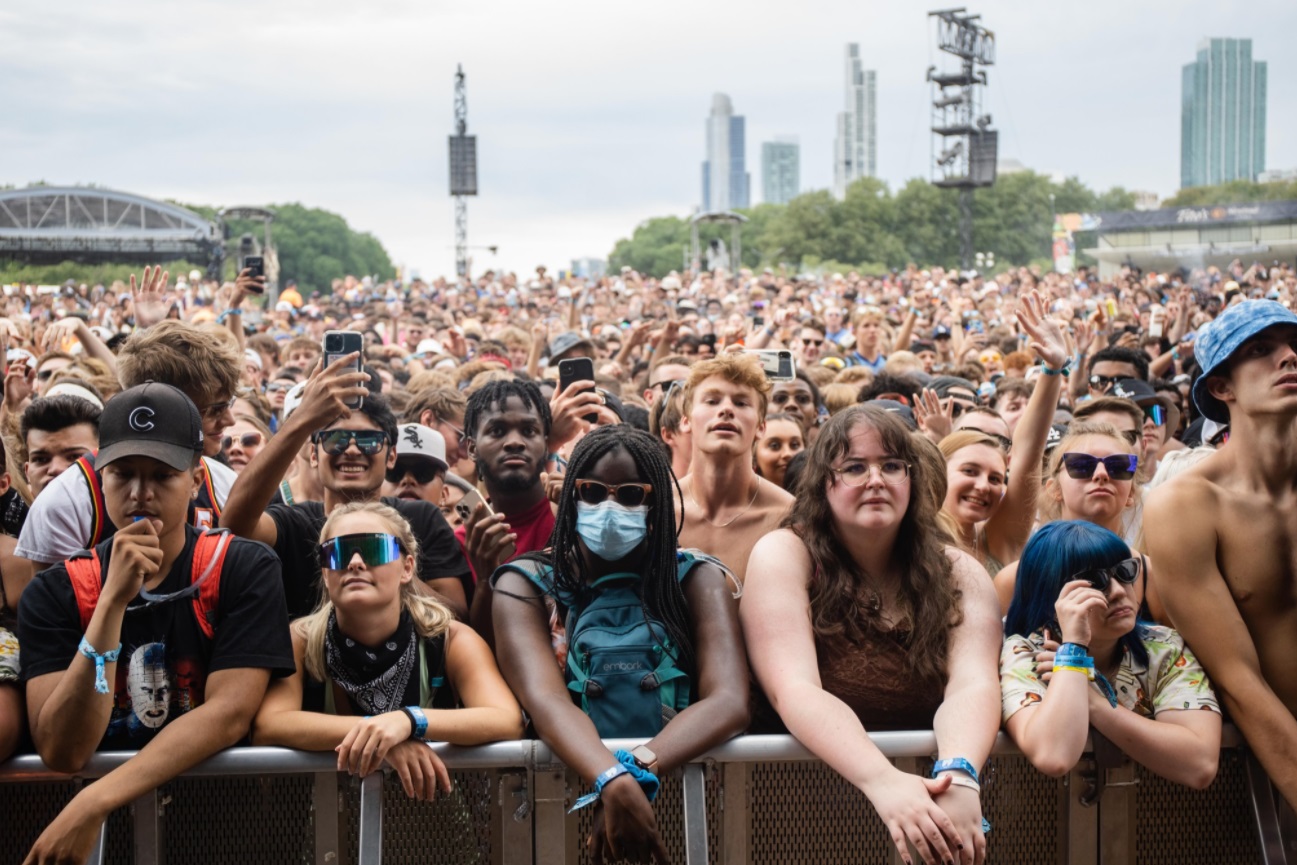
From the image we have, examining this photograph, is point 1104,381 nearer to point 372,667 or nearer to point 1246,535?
point 1246,535

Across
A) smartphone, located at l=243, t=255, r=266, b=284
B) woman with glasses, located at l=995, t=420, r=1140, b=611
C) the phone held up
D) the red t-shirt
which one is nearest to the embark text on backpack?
the red t-shirt

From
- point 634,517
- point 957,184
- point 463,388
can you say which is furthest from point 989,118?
point 634,517

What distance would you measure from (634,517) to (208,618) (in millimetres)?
1190

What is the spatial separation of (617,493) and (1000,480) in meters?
2.13

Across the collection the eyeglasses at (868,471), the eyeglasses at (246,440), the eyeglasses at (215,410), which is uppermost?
the eyeglasses at (215,410)

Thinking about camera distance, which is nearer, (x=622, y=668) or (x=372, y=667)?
(x=622, y=668)

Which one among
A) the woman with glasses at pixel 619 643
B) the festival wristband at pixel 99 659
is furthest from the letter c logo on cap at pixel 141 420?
the woman with glasses at pixel 619 643

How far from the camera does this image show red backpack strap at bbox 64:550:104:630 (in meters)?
3.22

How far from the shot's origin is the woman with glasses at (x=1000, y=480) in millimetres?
5125

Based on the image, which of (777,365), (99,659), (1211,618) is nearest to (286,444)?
(99,659)

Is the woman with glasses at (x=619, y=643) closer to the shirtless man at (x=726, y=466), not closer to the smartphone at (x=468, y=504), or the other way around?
the smartphone at (x=468, y=504)

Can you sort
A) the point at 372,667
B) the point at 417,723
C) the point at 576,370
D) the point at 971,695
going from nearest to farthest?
the point at 417,723 → the point at 971,695 → the point at 372,667 → the point at 576,370

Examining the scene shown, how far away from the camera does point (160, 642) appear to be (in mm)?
3285

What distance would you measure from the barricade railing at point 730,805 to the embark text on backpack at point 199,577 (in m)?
0.36
